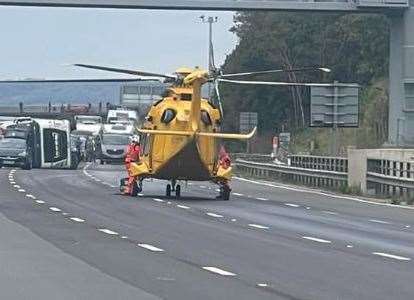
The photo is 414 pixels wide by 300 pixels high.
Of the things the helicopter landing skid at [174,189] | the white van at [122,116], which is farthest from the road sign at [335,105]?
the white van at [122,116]

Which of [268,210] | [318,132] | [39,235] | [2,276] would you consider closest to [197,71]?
[268,210]

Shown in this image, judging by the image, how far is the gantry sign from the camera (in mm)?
48438

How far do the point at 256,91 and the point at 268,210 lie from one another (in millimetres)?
65868

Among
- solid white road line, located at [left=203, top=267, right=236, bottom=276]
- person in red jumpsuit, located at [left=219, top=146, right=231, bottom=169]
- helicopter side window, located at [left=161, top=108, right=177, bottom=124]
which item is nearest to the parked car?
person in red jumpsuit, located at [left=219, top=146, right=231, bottom=169]

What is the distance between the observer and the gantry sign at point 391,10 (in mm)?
48438

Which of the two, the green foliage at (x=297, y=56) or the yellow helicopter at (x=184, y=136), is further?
the green foliage at (x=297, y=56)

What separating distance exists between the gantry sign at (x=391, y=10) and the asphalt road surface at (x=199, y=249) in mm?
16387

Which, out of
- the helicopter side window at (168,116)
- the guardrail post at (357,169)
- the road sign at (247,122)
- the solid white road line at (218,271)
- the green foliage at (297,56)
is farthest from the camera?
the green foliage at (297,56)

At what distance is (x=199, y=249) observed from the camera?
18.4m

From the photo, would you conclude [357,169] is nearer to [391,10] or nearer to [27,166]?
[391,10]

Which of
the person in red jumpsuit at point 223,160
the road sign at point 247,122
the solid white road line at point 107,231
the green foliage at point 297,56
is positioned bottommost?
the solid white road line at point 107,231

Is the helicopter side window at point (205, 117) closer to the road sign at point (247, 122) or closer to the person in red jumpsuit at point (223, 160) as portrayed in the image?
the person in red jumpsuit at point (223, 160)

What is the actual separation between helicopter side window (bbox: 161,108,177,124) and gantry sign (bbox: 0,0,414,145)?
15.8 metres

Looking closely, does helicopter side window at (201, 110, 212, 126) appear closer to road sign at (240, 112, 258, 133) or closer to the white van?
road sign at (240, 112, 258, 133)
